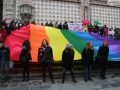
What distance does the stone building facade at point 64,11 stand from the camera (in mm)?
27938

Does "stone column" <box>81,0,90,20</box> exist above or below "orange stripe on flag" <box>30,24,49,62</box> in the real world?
above

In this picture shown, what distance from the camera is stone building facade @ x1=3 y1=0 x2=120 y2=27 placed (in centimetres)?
2794

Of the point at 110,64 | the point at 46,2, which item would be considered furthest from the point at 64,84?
the point at 46,2

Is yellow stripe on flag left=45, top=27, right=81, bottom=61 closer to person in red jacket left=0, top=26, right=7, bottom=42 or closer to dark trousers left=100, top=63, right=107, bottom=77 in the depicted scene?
dark trousers left=100, top=63, right=107, bottom=77

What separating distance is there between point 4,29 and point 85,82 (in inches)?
260

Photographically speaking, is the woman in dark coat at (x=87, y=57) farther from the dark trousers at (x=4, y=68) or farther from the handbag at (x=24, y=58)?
the dark trousers at (x=4, y=68)

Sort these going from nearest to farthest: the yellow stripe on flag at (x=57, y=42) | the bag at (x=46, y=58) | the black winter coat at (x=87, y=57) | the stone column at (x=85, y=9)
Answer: the bag at (x=46, y=58) → the black winter coat at (x=87, y=57) → the yellow stripe on flag at (x=57, y=42) → the stone column at (x=85, y=9)

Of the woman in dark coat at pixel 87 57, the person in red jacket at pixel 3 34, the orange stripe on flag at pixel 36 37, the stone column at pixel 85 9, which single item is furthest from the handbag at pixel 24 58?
the stone column at pixel 85 9

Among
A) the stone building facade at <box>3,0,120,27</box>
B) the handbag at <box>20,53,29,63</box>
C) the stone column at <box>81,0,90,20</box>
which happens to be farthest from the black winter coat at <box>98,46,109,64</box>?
the stone column at <box>81,0,90,20</box>

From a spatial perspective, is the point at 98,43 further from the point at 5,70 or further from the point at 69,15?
the point at 69,15

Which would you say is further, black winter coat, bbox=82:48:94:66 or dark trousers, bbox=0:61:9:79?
black winter coat, bbox=82:48:94:66

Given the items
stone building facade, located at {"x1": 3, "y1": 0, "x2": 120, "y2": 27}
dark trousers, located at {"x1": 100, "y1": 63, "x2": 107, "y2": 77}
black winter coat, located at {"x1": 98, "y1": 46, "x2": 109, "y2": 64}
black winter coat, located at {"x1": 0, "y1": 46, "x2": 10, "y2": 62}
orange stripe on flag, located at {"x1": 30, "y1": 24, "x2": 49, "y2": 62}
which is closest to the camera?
black winter coat, located at {"x1": 0, "y1": 46, "x2": 10, "y2": 62}

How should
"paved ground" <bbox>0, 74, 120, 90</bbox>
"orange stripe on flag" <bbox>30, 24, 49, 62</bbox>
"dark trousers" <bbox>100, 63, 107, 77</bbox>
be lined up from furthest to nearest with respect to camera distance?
"orange stripe on flag" <bbox>30, 24, 49, 62</bbox>
"dark trousers" <bbox>100, 63, 107, 77</bbox>
"paved ground" <bbox>0, 74, 120, 90</bbox>

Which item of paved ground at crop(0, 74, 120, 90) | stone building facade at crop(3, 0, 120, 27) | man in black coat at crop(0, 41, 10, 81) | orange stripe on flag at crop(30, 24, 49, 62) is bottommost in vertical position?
paved ground at crop(0, 74, 120, 90)
